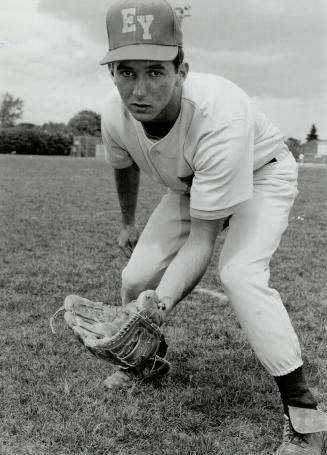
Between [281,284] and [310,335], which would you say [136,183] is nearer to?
[310,335]

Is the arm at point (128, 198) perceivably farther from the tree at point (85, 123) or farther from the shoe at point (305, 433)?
the tree at point (85, 123)

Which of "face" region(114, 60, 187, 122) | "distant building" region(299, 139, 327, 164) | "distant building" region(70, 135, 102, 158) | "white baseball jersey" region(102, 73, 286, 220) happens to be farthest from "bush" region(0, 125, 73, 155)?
"face" region(114, 60, 187, 122)

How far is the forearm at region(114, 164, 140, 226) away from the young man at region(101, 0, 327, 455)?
1.65ft

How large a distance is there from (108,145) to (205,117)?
930mm

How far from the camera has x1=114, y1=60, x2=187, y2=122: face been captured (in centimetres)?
279

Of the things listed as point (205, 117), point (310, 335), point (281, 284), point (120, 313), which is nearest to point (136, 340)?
point (120, 313)

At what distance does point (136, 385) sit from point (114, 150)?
1.49 meters

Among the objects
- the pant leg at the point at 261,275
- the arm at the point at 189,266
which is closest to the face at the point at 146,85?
the arm at the point at 189,266

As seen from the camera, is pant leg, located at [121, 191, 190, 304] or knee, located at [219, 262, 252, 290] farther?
pant leg, located at [121, 191, 190, 304]

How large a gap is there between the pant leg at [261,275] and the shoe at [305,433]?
260mm

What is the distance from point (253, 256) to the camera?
122 inches

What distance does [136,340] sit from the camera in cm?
279

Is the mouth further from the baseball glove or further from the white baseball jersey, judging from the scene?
the baseball glove

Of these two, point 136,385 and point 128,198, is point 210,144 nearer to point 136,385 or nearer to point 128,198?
point 128,198
